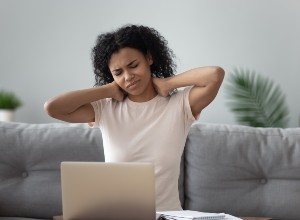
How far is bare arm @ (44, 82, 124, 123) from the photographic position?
7.06ft

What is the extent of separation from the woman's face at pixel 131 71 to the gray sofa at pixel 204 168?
0.68 metres

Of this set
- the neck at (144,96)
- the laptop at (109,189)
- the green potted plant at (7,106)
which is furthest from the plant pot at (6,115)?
the laptop at (109,189)

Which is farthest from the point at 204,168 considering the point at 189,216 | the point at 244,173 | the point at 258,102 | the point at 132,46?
the point at 189,216

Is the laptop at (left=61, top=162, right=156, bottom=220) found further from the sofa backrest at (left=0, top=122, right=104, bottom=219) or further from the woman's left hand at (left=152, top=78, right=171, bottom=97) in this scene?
the sofa backrest at (left=0, top=122, right=104, bottom=219)

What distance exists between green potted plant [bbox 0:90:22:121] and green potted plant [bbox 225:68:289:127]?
1282 millimetres

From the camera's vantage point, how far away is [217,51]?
3.64m

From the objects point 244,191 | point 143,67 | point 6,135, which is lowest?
point 244,191

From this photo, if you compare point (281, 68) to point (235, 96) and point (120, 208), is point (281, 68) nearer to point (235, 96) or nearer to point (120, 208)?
point (235, 96)

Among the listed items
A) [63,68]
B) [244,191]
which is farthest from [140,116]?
[63,68]

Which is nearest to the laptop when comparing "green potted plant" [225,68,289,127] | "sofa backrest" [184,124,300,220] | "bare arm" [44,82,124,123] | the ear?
"bare arm" [44,82,124,123]

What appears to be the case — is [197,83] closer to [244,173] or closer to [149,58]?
[149,58]

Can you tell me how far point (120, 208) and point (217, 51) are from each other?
2177 millimetres

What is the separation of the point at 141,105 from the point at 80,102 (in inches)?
8.4

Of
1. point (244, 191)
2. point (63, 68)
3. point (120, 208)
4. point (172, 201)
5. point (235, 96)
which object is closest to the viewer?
point (120, 208)
